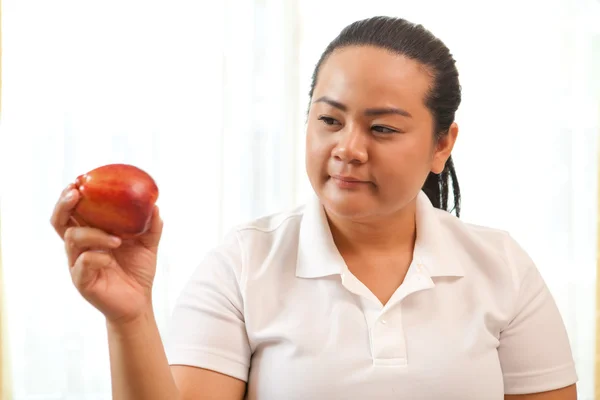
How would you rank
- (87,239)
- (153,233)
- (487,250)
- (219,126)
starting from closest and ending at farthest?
(87,239) < (153,233) < (487,250) < (219,126)

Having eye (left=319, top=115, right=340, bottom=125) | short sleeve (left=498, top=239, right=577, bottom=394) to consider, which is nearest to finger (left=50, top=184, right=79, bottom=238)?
eye (left=319, top=115, right=340, bottom=125)

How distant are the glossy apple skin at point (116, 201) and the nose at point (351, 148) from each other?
329mm

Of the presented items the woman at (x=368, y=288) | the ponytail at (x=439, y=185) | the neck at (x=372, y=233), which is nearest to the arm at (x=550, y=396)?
the woman at (x=368, y=288)

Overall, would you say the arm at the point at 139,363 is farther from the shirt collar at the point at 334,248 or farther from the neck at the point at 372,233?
the neck at the point at 372,233

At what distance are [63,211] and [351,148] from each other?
48cm

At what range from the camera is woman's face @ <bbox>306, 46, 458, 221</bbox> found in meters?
1.29

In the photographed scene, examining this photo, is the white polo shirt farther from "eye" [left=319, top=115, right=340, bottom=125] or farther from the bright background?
the bright background

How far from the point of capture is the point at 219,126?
8.52 feet

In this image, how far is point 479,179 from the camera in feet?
8.93

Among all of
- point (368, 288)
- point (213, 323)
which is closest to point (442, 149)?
point (368, 288)

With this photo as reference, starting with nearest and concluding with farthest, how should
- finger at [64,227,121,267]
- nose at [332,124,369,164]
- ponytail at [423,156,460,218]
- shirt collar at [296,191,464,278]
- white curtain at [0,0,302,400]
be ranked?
finger at [64,227,121,267] → nose at [332,124,369,164] → shirt collar at [296,191,464,278] → ponytail at [423,156,460,218] → white curtain at [0,0,302,400]

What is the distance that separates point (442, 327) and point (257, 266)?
1.14 feet

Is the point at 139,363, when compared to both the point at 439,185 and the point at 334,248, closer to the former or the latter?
the point at 334,248

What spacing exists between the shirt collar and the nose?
0.62 feet
